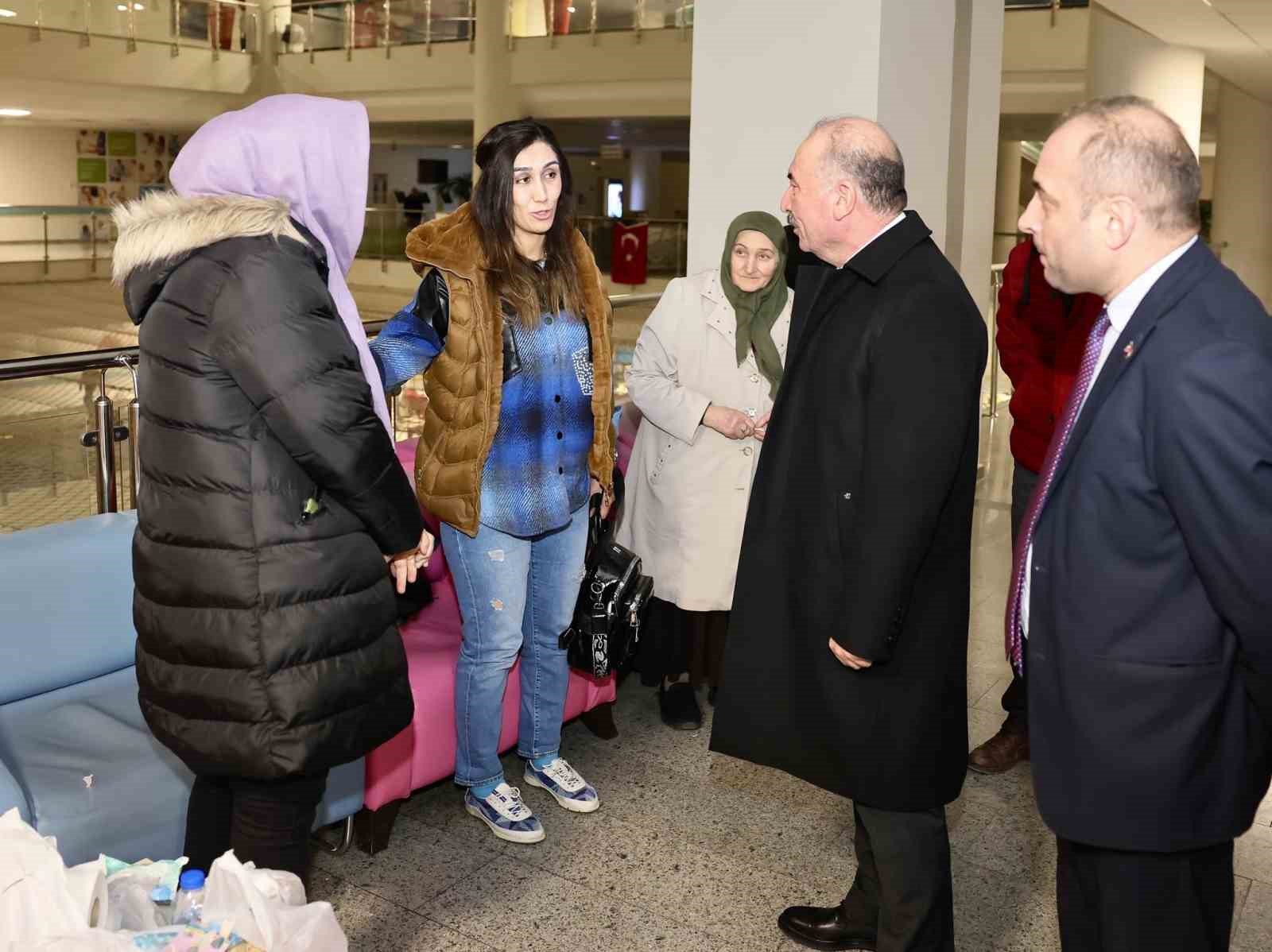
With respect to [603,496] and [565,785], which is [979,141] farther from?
[565,785]

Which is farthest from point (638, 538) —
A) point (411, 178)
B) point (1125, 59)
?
point (411, 178)

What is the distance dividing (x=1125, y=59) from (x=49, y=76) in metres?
17.0

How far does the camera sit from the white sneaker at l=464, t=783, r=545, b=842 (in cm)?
324

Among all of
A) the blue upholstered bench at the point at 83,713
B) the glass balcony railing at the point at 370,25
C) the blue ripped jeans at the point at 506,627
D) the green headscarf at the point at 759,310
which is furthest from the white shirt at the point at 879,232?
the glass balcony railing at the point at 370,25

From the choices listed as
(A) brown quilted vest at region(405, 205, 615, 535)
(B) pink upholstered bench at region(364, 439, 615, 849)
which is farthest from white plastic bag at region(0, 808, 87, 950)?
(A) brown quilted vest at region(405, 205, 615, 535)

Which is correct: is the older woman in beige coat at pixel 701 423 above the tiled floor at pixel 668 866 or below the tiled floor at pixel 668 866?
above

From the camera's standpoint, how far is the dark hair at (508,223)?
10.0 ft

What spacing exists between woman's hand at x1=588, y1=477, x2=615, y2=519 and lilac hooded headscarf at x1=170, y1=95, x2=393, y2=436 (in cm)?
122

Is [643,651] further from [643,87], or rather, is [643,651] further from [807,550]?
[643,87]

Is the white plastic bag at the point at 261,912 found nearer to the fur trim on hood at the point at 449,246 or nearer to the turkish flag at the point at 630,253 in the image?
the fur trim on hood at the point at 449,246

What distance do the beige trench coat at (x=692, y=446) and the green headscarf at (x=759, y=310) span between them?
1.5 inches

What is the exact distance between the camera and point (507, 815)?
326 cm

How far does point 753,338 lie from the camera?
380 cm

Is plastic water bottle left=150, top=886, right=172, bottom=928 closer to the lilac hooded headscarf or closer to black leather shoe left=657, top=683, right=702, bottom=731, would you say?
the lilac hooded headscarf
